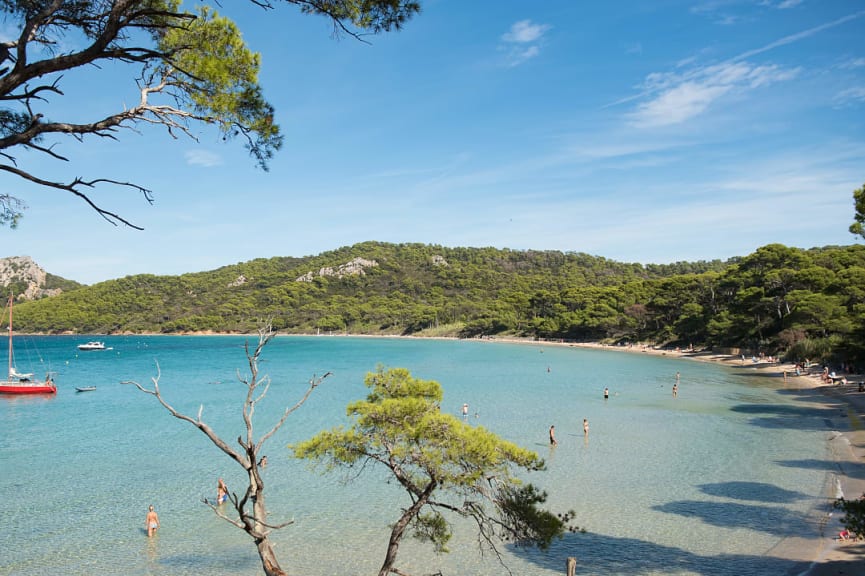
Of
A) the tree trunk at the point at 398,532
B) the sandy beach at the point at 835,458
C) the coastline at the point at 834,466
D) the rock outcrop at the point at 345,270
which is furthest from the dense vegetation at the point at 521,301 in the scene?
the tree trunk at the point at 398,532

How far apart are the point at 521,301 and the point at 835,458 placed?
102629mm

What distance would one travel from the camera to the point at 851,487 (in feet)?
59.3

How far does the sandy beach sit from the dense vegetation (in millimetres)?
4371

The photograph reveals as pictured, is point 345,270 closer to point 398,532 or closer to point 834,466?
point 834,466

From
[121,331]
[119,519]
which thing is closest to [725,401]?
[119,519]

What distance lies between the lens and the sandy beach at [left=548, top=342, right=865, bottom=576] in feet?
42.0

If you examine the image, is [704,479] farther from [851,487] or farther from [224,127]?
[224,127]

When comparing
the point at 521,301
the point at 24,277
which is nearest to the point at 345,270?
the point at 521,301

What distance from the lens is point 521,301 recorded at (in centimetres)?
12450

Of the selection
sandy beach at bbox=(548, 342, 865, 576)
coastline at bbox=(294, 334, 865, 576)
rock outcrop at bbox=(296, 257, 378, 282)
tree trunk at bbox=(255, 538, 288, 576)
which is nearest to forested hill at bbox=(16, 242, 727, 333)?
rock outcrop at bbox=(296, 257, 378, 282)

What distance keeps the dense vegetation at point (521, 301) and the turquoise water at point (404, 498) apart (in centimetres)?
2063

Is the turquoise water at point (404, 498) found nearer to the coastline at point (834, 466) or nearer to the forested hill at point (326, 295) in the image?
the coastline at point (834, 466)

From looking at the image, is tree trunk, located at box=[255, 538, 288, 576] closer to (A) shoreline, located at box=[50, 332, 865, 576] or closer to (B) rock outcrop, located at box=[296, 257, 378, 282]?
(A) shoreline, located at box=[50, 332, 865, 576]

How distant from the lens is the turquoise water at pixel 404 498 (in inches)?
543
